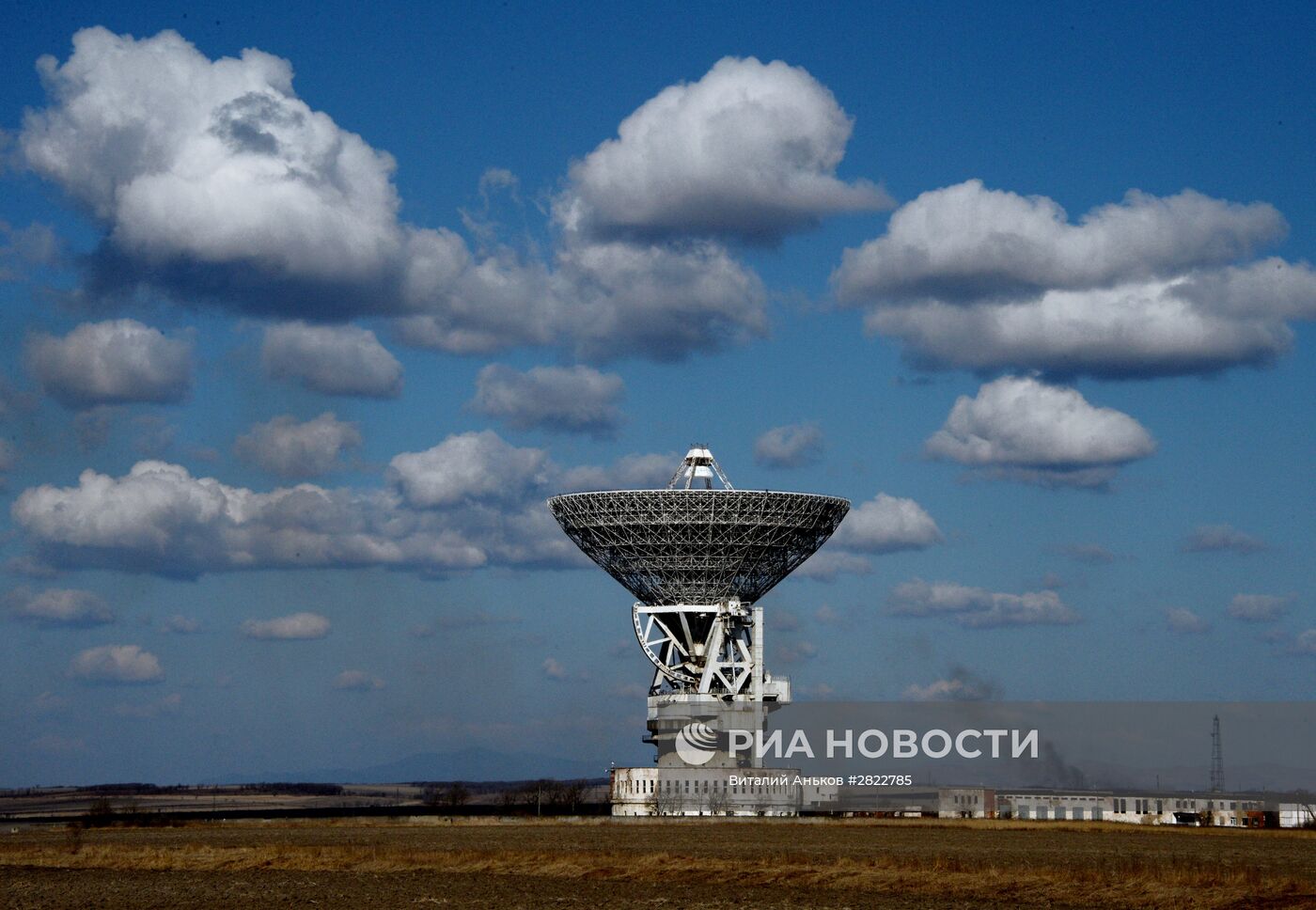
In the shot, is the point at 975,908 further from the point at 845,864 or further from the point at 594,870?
the point at 594,870

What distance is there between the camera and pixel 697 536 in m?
94.1

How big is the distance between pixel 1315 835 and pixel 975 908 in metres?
52.8

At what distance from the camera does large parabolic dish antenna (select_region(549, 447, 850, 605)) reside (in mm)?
92938

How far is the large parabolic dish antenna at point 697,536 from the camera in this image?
305 feet

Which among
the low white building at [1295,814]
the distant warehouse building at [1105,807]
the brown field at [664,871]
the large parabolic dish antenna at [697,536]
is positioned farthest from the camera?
the distant warehouse building at [1105,807]

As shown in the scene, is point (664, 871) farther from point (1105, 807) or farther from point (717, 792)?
point (1105, 807)

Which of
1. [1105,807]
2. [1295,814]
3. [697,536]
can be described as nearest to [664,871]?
[697,536]

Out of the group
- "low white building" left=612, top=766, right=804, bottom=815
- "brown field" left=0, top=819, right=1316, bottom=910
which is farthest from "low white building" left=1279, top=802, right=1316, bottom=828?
"brown field" left=0, top=819, right=1316, bottom=910

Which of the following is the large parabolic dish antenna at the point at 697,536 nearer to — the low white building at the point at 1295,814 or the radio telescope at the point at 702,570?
the radio telescope at the point at 702,570

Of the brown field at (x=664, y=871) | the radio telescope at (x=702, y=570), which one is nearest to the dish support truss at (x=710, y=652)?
the radio telescope at (x=702, y=570)

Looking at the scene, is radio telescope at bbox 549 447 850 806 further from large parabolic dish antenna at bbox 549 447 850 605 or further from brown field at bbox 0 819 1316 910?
brown field at bbox 0 819 1316 910

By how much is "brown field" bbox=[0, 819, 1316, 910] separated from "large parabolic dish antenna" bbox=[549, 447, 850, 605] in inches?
791

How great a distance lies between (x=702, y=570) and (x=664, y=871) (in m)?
46.8

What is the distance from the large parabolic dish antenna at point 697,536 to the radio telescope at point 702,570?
0.17 ft
